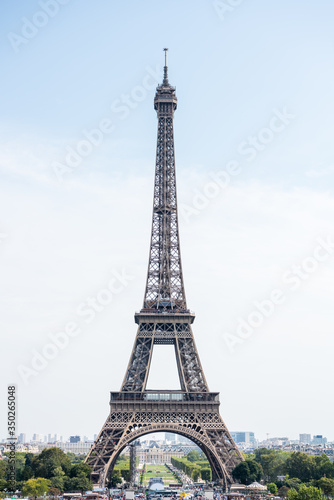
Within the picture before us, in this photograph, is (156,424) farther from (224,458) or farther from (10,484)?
(10,484)

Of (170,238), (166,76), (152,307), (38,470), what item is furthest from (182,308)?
(166,76)

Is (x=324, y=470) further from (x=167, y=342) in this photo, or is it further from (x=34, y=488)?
(x=34, y=488)

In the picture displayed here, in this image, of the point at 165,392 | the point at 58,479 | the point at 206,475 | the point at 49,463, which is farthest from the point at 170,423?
the point at 206,475

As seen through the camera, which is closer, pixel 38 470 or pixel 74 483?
pixel 74 483

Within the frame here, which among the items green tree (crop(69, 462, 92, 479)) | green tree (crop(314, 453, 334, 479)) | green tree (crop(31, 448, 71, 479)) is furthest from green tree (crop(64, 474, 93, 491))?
green tree (crop(314, 453, 334, 479))

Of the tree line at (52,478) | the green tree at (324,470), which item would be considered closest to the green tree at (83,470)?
the tree line at (52,478)

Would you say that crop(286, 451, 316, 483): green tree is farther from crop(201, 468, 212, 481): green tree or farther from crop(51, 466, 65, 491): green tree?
crop(51, 466, 65, 491): green tree

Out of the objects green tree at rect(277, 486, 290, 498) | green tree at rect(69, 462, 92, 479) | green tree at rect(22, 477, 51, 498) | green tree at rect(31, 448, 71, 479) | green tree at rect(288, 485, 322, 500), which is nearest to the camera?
green tree at rect(288, 485, 322, 500)
